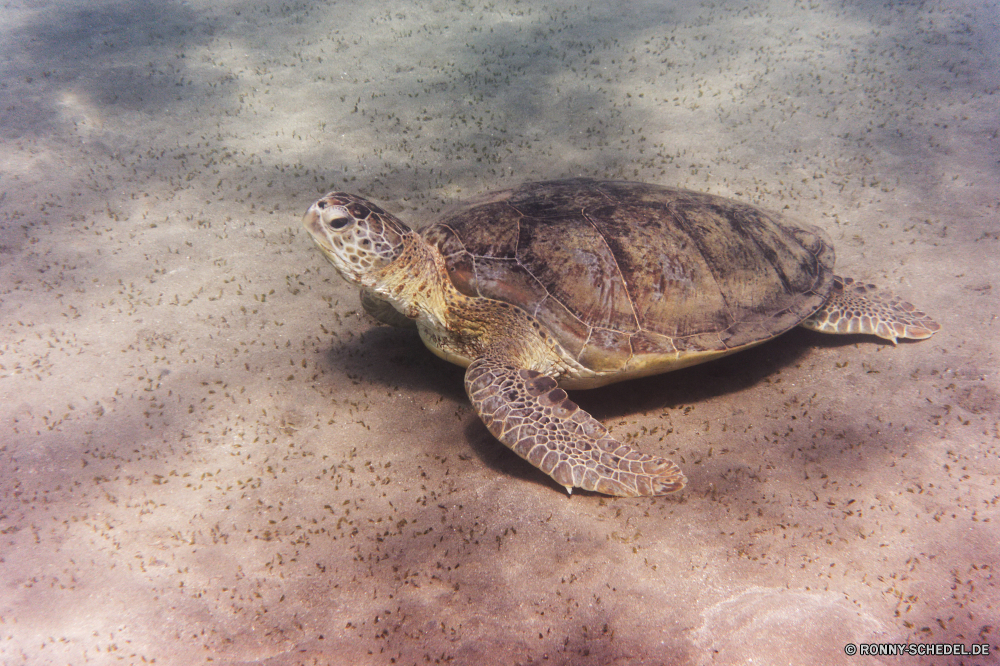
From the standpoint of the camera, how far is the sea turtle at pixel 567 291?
12.2 feet

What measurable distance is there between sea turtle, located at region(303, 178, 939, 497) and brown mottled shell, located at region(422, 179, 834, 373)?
0.01 meters

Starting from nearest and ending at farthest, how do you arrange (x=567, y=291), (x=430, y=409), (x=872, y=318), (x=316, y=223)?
(x=316, y=223) → (x=567, y=291) → (x=430, y=409) → (x=872, y=318)

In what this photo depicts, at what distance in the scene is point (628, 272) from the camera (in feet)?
13.0

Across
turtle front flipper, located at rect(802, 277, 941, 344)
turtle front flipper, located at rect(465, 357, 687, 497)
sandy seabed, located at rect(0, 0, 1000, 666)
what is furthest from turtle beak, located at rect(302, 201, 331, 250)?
turtle front flipper, located at rect(802, 277, 941, 344)

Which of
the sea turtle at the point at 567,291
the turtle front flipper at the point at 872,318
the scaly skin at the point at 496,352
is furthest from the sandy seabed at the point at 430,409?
the sea turtle at the point at 567,291

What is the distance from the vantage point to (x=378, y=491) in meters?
3.48

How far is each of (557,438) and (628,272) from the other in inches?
63.1

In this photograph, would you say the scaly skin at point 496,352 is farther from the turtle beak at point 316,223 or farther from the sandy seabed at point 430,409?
the sandy seabed at point 430,409

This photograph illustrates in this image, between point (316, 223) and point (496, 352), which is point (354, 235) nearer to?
point (316, 223)

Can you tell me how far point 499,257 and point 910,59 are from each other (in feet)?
37.1

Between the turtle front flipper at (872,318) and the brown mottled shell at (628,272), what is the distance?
11.2 inches

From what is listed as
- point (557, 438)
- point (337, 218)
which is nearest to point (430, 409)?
point (557, 438)

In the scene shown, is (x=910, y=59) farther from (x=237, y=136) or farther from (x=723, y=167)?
(x=237, y=136)

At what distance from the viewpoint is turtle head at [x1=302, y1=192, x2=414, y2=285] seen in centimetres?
376
